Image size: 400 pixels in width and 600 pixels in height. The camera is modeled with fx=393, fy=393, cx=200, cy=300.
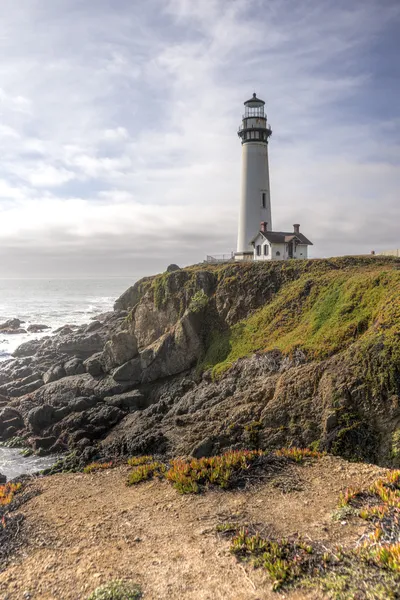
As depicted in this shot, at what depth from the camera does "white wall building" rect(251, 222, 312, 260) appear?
115 ft

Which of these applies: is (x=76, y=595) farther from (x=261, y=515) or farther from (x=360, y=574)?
(x=360, y=574)

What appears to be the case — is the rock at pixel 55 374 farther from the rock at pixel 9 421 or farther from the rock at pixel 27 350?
the rock at pixel 27 350

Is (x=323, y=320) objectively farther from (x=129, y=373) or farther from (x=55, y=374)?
(x=55, y=374)

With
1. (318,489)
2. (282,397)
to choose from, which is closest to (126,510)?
(318,489)

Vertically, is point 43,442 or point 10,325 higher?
point 10,325

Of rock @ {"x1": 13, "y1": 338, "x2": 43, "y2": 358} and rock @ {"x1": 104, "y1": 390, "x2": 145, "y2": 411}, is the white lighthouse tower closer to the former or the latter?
rock @ {"x1": 104, "y1": 390, "x2": 145, "y2": 411}

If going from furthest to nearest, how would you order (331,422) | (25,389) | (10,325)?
(10,325), (25,389), (331,422)

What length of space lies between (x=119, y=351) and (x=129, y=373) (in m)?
2.49

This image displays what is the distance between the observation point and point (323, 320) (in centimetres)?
1973

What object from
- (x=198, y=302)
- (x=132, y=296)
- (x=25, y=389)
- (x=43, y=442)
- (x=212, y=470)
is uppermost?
(x=132, y=296)

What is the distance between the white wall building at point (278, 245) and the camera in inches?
1380

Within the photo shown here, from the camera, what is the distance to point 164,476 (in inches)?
500

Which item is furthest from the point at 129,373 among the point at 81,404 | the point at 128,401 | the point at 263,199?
the point at 263,199

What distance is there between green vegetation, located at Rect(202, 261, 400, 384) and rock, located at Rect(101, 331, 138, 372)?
637cm
